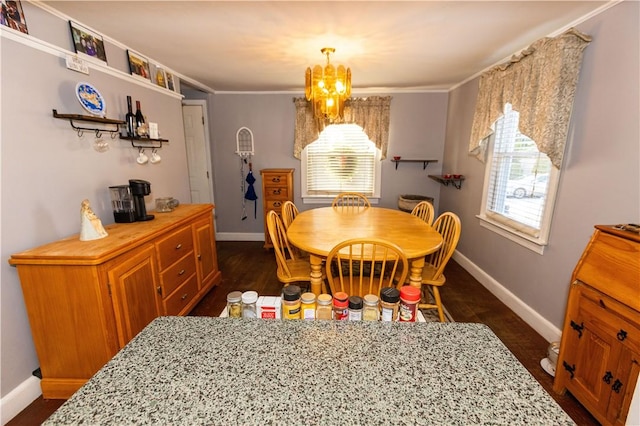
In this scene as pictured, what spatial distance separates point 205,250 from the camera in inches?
106

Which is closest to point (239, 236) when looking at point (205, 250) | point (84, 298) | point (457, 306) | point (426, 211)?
point (205, 250)

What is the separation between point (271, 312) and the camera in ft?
2.90

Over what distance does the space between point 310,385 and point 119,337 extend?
1.54m

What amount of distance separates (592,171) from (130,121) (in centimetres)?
330

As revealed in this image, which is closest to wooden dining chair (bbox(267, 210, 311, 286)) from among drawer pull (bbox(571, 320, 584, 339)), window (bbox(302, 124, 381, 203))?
drawer pull (bbox(571, 320, 584, 339))

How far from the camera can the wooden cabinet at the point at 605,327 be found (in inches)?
47.9

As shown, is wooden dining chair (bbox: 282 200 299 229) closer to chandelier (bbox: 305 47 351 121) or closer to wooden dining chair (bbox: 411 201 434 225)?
chandelier (bbox: 305 47 351 121)

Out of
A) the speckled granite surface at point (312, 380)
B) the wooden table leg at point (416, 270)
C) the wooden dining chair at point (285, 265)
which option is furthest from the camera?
the wooden dining chair at point (285, 265)

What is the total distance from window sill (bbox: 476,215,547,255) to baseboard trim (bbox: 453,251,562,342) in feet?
1.58

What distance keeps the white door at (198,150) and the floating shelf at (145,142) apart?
1424mm

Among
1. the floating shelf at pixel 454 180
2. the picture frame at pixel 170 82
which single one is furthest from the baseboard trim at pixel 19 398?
the floating shelf at pixel 454 180

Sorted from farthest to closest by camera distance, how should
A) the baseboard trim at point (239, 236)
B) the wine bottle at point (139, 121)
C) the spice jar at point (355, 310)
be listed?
the baseboard trim at point (239, 236), the wine bottle at point (139, 121), the spice jar at point (355, 310)

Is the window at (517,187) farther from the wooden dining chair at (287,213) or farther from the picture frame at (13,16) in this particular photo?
the picture frame at (13,16)

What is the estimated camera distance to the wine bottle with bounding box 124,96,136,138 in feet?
7.43
